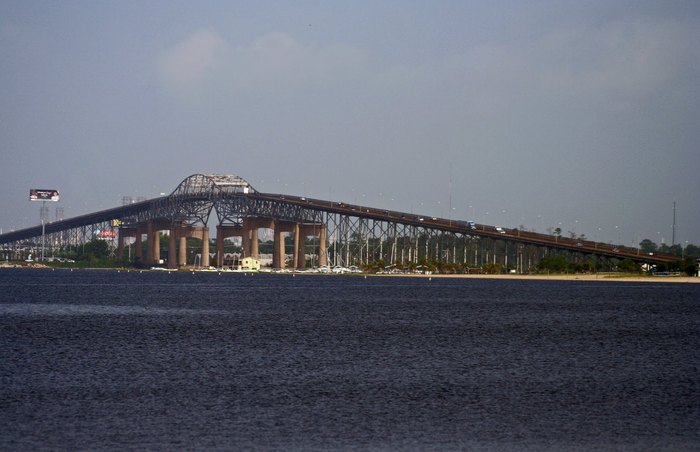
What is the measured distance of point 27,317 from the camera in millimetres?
71500

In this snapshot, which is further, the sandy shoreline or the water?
the sandy shoreline

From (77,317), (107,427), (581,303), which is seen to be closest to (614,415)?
(107,427)

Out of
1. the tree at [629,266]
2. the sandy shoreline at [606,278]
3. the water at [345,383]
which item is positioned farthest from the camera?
the tree at [629,266]

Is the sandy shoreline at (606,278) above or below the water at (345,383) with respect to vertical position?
above

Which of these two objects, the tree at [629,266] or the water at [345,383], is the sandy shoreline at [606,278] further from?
the water at [345,383]

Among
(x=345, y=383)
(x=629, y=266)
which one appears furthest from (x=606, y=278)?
(x=345, y=383)

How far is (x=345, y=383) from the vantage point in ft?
122

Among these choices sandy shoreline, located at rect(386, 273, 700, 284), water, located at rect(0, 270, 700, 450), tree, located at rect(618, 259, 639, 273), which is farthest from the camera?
tree, located at rect(618, 259, 639, 273)

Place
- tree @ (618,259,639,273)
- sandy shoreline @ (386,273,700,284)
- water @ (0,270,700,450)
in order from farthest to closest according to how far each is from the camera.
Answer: tree @ (618,259,639,273), sandy shoreline @ (386,273,700,284), water @ (0,270,700,450)

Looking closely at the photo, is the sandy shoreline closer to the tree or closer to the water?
the tree

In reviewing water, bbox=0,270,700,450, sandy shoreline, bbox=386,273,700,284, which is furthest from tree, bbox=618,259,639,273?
water, bbox=0,270,700,450

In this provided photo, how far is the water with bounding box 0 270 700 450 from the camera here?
26984mm

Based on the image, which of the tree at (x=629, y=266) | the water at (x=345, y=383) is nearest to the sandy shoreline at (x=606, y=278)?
the tree at (x=629, y=266)

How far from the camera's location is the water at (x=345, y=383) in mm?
Answer: 26984
